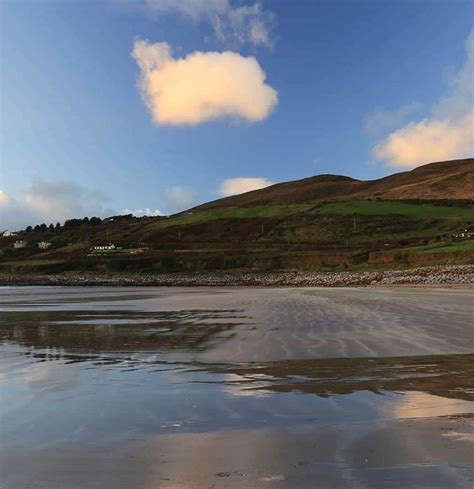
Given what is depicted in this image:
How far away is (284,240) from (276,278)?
3403 centimetres

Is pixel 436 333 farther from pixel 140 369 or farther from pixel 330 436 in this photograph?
pixel 330 436

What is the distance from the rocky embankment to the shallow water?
32.5 m

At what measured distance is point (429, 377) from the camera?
27.9 ft

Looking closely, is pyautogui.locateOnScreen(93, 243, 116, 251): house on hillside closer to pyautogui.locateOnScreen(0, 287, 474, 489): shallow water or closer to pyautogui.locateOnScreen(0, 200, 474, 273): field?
pyautogui.locateOnScreen(0, 200, 474, 273): field

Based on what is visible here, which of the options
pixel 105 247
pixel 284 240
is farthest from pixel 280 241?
pixel 105 247

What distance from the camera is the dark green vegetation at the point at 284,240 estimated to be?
6844cm

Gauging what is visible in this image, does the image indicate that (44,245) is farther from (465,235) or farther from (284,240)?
(465,235)

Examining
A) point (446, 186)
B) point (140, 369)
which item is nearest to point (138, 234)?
point (446, 186)

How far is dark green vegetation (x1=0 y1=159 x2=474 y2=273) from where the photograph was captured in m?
68.4

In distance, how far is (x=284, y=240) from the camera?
311 ft

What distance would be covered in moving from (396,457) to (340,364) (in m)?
5.19

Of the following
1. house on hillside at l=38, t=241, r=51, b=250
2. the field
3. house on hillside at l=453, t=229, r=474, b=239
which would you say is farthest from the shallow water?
house on hillside at l=38, t=241, r=51, b=250

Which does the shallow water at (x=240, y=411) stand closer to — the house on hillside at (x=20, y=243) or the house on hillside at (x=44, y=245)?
the house on hillside at (x=44, y=245)

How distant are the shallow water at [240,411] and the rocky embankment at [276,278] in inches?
1281
